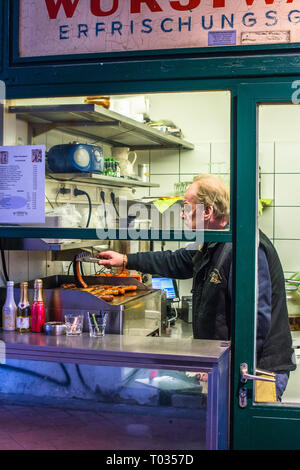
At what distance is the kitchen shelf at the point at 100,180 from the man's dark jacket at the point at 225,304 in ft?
2.36

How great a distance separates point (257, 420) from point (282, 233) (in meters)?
2.63

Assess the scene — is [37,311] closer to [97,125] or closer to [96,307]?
[96,307]

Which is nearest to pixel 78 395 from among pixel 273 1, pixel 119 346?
pixel 119 346

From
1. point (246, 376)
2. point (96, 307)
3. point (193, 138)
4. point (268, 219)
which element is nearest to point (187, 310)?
point (268, 219)

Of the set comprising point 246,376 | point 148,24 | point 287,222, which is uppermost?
point 148,24

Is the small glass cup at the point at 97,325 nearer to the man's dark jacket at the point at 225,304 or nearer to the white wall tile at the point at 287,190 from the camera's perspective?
the man's dark jacket at the point at 225,304

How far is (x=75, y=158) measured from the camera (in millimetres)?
2924

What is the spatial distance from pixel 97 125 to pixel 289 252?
2131 mm

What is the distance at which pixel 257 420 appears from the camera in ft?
6.97

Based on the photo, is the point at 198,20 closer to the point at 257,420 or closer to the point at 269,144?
the point at 257,420

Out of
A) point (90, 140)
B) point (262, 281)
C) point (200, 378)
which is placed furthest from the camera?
point (90, 140)

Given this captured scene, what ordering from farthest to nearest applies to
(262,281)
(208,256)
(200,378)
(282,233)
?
1. (282,233)
2. (208,256)
3. (262,281)
4. (200,378)

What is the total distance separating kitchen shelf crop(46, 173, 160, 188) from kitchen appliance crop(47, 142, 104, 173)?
25 mm
